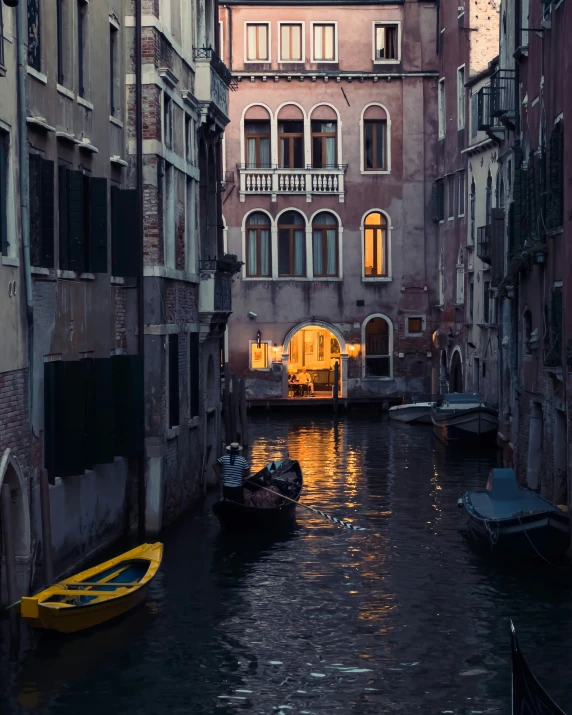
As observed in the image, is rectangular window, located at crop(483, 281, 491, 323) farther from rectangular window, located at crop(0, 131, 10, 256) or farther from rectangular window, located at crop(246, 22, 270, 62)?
rectangular window, located at crop(0, 131, 10, 256)

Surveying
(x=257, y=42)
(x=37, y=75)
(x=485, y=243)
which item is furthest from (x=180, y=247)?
(x=257, y=42)

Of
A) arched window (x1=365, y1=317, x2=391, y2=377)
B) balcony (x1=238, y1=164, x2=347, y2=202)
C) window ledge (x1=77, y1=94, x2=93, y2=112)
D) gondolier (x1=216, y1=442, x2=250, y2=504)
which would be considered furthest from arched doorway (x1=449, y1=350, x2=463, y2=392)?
window ledge (x1=77, y1=94, x2=93, y2=112)

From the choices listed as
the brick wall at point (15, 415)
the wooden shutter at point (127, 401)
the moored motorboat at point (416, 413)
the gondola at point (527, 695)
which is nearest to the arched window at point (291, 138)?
the moored motorboat at point (416, 413)

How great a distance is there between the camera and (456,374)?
40375 mm

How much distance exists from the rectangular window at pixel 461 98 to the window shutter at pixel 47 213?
2543 cm

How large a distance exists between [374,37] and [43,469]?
30.4 meters

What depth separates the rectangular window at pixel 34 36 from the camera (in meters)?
14.8

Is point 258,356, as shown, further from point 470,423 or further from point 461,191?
point 470,423

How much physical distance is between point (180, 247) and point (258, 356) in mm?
21275

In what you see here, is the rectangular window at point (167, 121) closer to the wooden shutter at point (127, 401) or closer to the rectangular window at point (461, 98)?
the wooden shutter at point (127, 401)

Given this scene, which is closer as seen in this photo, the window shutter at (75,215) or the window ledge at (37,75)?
the window ledge at (37,75)

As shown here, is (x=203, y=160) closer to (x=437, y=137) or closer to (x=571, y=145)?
(x=571, y=145)

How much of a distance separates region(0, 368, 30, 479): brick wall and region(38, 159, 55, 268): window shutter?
1.43m

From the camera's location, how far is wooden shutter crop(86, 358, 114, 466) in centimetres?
1686
